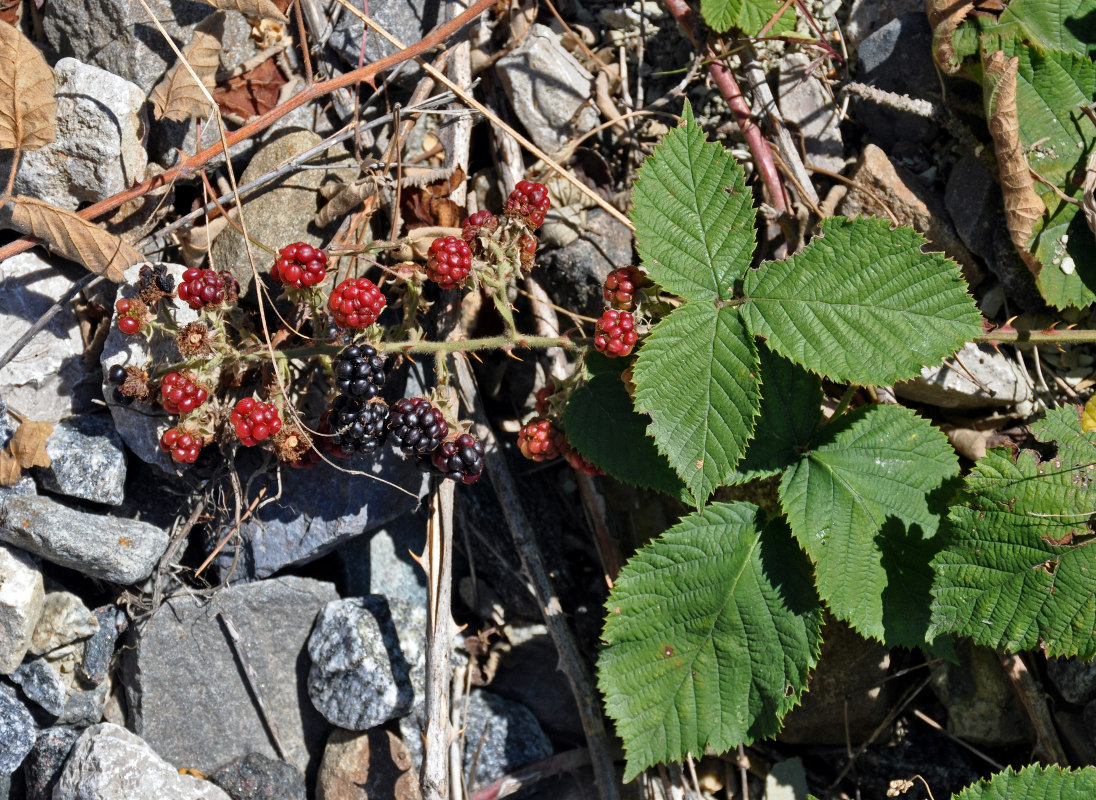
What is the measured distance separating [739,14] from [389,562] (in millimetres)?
2407

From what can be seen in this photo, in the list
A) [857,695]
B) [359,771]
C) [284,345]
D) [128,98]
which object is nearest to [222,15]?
[128,98]

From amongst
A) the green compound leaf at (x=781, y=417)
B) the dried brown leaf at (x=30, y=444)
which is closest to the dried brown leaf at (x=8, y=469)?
the dried brown leaf at (x=30, y=444)

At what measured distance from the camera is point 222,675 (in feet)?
10.1

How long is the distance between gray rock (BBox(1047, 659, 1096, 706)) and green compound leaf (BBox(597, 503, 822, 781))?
0.97 m

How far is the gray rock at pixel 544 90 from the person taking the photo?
3.15 m

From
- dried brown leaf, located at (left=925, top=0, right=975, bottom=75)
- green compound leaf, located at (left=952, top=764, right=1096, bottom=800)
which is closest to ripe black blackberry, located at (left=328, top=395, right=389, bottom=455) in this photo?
green compound leaf, located at (left=952, top=764, right=1096, bottom=800)

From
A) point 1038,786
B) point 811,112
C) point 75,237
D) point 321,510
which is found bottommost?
point 1038,786

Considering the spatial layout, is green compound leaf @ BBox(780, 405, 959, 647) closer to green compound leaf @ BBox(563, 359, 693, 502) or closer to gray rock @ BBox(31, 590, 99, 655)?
green compound leaf @ BBox(563, 359, 693, 502)

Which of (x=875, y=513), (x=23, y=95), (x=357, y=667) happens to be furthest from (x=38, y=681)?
(x=875, y=513)

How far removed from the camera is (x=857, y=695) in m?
3.09

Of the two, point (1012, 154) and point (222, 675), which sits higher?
point (1012, 154)

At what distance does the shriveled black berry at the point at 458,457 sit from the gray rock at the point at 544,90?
4.20 ft

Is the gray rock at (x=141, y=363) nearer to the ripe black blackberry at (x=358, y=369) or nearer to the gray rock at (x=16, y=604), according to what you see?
the gray rock at (x=16, y=604)

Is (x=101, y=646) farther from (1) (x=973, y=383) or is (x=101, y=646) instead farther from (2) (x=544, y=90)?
(1) (x=973, y=383)
